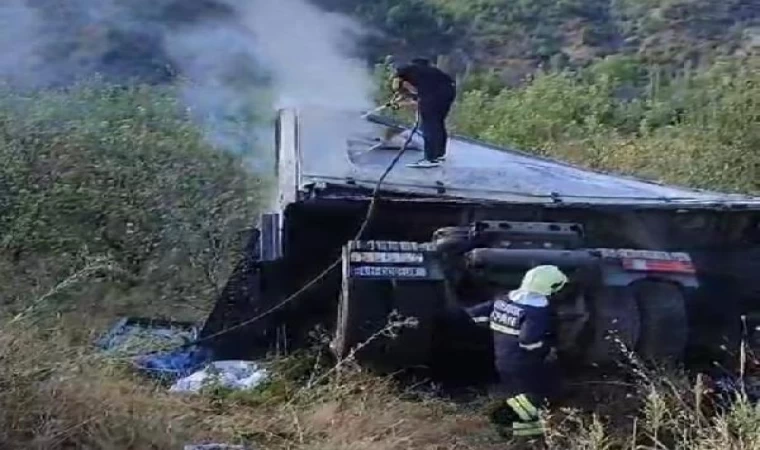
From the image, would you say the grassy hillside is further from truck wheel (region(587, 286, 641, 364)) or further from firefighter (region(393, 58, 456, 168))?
truck wheel (region(587, 286, 641, 364))

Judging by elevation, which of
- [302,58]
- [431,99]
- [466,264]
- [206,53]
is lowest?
[206,53]

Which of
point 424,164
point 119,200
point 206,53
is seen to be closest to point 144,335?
point 424,164

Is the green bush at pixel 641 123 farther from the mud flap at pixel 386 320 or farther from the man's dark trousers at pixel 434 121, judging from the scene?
the mud flap at pixel 386 320

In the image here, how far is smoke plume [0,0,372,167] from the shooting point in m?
12.4

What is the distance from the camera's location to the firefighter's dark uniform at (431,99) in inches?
301

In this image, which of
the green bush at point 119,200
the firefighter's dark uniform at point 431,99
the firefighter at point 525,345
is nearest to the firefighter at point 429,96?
the firefighter's dark uniform at point 431,99

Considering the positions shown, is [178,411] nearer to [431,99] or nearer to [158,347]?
[158,347]

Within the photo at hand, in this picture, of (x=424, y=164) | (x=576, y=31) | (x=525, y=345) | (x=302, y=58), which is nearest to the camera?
(x=525, y=345)

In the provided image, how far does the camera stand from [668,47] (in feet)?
95.8

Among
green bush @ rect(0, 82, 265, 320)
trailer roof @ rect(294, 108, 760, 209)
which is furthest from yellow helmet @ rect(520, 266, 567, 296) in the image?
green bush @ rect(0, 82, 265, 320)

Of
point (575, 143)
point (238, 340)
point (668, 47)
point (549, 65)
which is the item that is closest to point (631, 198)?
point (238, 340)

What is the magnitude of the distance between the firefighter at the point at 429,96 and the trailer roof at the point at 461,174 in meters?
0.11

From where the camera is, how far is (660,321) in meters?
6.10

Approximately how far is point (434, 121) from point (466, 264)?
1825 millimetres
